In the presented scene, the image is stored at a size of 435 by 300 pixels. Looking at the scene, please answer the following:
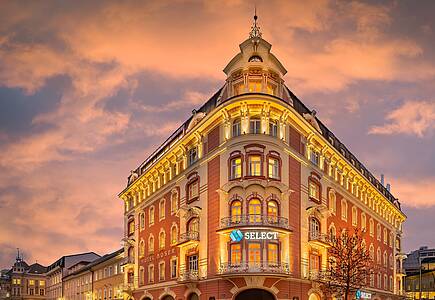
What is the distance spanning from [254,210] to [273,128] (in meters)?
7.48

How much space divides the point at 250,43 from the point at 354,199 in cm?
2805

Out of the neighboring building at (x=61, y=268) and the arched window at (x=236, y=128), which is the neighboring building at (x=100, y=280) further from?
the arched window at (x=236, y=128)

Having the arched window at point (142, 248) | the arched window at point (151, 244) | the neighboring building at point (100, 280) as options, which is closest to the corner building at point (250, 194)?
the arched window at point (151, 244)

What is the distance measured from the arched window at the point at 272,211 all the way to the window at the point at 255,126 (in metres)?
6.18

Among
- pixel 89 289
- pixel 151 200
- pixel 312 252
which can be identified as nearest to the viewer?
pixel 312 252

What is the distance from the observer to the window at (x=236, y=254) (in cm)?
4862

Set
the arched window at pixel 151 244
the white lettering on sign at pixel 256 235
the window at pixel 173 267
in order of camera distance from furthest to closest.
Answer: the arched window at pixel 151 244 → the window at pixel 173 267 → the white lettering on sign at pixel 256 235

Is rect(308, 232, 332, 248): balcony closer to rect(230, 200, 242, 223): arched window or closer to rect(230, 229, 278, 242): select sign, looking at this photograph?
rect(230, 229, 278, 242): select sign

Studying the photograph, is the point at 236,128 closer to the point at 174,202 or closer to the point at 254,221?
the point at 254,221

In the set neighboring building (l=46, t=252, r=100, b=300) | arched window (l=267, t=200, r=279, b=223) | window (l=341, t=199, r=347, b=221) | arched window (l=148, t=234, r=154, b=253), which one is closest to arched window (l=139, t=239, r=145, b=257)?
arched window (l=148, t=234, r=154, b=253)

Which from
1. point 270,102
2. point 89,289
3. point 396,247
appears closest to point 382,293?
point 396,247

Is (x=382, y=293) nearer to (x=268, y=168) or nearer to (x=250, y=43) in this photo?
(x=268, y=168)

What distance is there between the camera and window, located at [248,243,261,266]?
158ft

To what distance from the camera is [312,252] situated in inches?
2169
